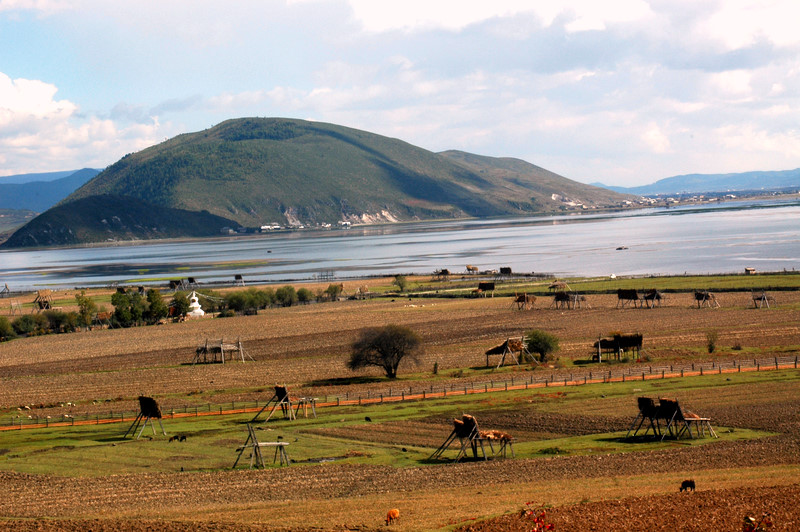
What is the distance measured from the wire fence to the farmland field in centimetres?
66

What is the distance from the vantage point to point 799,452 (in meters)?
25.7

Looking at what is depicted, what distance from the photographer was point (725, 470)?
24.2 metres

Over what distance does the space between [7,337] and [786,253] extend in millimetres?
99325

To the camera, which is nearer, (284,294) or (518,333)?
(518,333)

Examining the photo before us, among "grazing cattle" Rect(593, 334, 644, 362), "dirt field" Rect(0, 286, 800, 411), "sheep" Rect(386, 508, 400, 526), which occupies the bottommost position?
"dirt field" Rect(0, 286, 800, 411)

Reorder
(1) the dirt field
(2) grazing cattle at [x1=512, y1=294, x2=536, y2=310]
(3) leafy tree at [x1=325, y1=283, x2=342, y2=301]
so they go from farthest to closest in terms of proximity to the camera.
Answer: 1. (3) leafy tree at [x1=325, y1=283, x2=342, y2=301]
2. (2) grazing cattle at [x1=512, y1=294, x2=536, y2=310]
3. (1) the dirt field

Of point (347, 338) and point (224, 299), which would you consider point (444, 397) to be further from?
point (224, 299)

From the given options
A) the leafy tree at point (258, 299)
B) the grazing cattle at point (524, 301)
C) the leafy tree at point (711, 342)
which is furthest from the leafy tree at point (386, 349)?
the leafy tree at point (258, 299)

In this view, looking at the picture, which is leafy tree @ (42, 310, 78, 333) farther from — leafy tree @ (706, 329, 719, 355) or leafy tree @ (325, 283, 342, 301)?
leafy tree @ (706, 329, 719, 355)

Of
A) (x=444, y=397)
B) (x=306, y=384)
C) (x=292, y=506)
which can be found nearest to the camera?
(x=292, y=506)

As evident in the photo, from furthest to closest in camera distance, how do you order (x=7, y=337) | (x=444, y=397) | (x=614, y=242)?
A: (x=614, y=242) → (x=7, y=337) → (x=444, y=397)

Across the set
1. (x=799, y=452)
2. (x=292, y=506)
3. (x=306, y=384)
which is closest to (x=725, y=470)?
(x=799, y=452)

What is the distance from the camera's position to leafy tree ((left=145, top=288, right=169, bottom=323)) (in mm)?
83875

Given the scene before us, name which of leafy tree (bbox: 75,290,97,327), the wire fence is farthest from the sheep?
leafy tree (bbox: 75,290,97,327)
